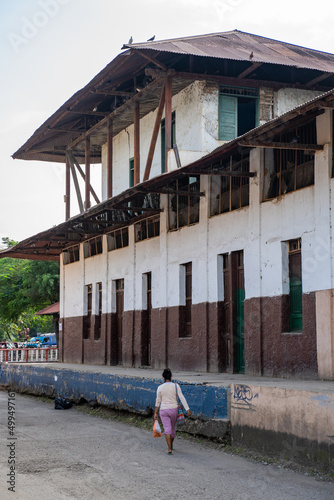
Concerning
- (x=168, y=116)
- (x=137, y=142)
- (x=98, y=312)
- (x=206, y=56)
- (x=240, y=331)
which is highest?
(x=206, y=56)

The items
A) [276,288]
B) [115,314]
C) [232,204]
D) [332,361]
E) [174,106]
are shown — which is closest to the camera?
[332,361]

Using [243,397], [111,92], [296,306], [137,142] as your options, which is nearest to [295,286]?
[296,306]

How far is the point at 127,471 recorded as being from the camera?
29.7 ft

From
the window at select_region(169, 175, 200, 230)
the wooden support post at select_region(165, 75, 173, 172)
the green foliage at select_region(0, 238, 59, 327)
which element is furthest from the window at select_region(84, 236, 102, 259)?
the green foliage at select_region(0, 238, 59, 327)

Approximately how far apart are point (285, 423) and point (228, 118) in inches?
430

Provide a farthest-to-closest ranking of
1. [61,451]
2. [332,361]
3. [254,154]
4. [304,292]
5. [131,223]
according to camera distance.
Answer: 1. [131,223]
2. [254,154]
3. [304,292]
4. [332,361]
5. [61,451]

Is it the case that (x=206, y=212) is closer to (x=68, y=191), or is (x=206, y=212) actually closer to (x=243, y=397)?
(x=243, y=397)

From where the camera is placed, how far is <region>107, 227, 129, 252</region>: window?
2181cm

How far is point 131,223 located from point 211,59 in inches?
222

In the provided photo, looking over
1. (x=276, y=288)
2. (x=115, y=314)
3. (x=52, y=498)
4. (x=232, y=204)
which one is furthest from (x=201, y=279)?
(x=52, y=498)

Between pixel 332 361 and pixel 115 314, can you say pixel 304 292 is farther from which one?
pixel 115 314

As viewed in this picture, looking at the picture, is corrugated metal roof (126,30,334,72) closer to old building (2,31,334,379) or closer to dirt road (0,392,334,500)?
old building (2,31,334,379)

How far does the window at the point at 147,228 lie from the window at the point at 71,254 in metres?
5.63

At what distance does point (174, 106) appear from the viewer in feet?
65.0
